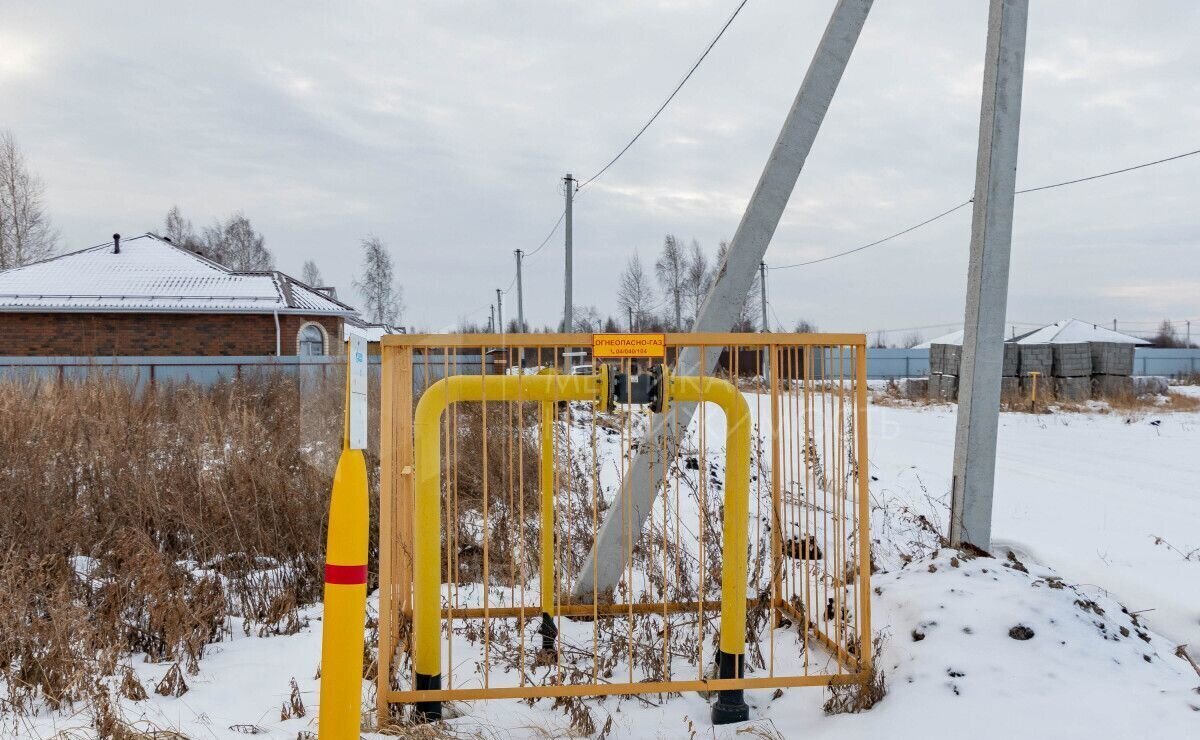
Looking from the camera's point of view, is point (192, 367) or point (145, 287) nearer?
point (192, 367)

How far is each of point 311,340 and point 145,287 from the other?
5.34 metres

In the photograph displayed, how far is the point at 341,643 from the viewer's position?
2.30 meters

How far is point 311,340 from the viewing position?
88.4ft

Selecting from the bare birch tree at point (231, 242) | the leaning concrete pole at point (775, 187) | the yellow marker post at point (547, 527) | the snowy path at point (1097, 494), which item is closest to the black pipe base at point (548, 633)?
the yellow marker post at point (547, 527)

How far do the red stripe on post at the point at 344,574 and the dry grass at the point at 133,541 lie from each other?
1405 mm

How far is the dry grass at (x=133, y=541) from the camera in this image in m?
3.76

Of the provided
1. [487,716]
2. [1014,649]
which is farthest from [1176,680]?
[487,716]

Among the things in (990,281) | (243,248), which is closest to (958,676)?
(990,281)

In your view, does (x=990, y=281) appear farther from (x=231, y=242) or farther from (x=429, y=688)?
(x=231, y=242)

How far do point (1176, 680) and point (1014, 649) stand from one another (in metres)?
0.67

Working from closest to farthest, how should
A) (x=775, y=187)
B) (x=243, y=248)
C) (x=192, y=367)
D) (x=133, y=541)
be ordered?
(x=133, y=541) → (x=775, y=187) → (x=192, y=367) → (x=243, y=248)

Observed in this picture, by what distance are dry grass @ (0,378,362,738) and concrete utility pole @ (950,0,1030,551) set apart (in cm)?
424

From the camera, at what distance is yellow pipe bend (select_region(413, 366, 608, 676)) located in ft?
10.9

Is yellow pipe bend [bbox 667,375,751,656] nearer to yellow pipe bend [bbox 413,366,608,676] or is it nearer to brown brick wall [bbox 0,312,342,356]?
yellow pipe bend [bbox 413,366,608,676]
